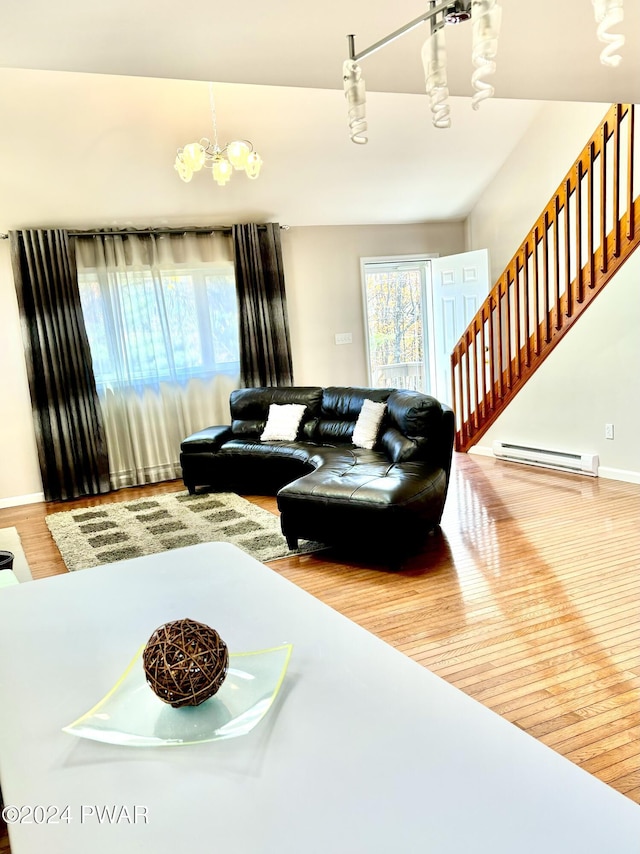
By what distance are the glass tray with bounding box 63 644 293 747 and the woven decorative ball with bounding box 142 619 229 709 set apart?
28 mm

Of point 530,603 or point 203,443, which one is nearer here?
point 530,603

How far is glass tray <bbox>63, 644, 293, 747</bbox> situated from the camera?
3.51ft

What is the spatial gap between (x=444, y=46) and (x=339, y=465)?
3.07 metres

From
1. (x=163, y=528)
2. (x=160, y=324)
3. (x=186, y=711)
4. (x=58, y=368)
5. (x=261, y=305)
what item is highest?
(x=261, y=305)

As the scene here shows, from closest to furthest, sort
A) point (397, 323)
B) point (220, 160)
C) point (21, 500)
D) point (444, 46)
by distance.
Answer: point (444, 46) < point (220, 160) < point (21, 500) < point (397, 323)

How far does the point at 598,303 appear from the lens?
5203 mm

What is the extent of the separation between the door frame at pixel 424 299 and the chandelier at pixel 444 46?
17.8ft

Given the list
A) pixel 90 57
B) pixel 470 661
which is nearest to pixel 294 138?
pixel 90 57

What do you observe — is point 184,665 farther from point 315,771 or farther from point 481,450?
point 481,450

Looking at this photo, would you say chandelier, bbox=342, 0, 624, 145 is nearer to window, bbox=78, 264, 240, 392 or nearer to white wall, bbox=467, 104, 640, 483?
white wall, bbox=467, 104, 640, 483

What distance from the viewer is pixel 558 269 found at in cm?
547

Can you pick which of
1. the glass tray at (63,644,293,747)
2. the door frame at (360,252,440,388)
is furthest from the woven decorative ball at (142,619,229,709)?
the door frame at (360,252,440,388)

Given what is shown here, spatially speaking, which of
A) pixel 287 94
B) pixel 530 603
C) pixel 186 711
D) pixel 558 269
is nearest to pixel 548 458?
pixel 558 269

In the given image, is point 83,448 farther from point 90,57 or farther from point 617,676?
point 617,676
